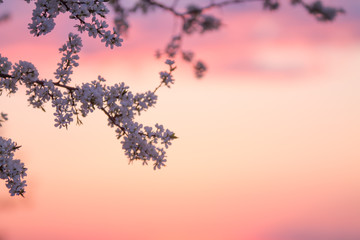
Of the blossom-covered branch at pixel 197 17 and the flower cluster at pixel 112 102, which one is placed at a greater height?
the blossom-covered branch at pixel 197 17

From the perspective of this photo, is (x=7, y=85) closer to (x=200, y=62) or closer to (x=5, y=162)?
(x=5, y=162)

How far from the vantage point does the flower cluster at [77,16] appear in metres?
7.06

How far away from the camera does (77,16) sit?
723cm

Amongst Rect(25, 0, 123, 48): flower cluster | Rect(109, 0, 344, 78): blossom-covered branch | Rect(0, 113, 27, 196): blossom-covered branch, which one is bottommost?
Rect(0, 113, 27, 196): blossom-covered branch

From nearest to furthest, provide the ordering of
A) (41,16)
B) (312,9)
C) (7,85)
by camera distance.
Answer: (41,16)
(7,85)
(312,9)

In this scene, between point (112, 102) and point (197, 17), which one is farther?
point (197, 17)

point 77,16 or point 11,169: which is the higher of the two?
point 77,16

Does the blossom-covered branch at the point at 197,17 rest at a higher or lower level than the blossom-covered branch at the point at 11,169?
higher

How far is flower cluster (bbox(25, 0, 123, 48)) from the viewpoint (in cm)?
706

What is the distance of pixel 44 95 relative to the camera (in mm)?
7629

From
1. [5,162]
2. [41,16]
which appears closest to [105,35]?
[41,16]

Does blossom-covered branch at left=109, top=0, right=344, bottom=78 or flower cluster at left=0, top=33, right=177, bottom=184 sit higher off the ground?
blossom-covered branch at left=109, top=0, right=344, bottom=78

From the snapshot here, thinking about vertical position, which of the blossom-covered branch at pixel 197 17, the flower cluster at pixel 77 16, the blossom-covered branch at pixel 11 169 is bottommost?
the blossom-covered branch at pixel 11 169

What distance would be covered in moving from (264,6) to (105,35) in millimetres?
8147
